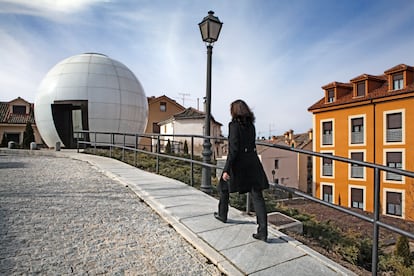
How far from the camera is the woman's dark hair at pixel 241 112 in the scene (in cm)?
279

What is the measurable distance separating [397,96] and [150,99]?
27130 mm

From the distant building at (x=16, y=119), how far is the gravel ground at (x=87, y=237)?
91.9 ft

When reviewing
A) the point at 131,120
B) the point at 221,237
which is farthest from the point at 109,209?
the point at 131,120

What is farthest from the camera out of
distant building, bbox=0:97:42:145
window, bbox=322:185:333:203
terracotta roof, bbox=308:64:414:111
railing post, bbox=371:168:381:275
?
distant building, bbox=0:97:42:145

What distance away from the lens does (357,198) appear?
21969 millimetres

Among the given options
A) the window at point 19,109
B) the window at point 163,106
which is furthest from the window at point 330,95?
the window at point 19,109

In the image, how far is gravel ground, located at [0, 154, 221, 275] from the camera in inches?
88.4

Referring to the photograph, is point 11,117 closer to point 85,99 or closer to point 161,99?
point 161,99

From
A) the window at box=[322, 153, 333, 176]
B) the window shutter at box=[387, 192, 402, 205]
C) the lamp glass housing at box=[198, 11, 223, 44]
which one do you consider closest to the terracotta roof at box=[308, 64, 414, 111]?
the window at box=[322, 153, 333, 176]

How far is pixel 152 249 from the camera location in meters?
2.60

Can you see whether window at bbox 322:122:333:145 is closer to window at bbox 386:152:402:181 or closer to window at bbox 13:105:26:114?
window at bbox 386:152:402:181

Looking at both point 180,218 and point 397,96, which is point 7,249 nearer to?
point 180,218

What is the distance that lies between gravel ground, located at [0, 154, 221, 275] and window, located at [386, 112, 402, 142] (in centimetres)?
2142

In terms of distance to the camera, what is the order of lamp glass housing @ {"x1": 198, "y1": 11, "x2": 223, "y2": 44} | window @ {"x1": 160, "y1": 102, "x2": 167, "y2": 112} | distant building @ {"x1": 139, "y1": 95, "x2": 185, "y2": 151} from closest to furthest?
lamp glass housing @ {"x1": 198, "y1": 11, "x2": 223, "y2": 44} → distant building @ {"x1": 139, "y1": 95, "x2": 185, "y2": 151} → window @ {"x1": 160, "y1": 102, "x2": 167, "y2": 112}
